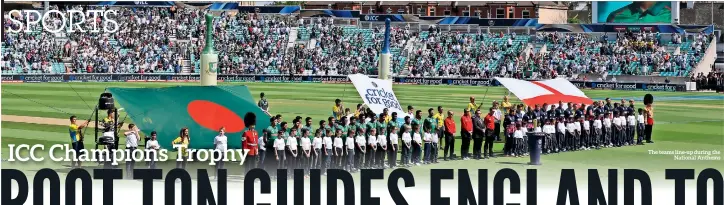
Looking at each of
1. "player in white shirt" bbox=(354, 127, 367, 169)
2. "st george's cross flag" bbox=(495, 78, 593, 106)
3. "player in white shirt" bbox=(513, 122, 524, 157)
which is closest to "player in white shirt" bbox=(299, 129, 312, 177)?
"player in white shirt" bbox=(354, 127, 367, 169)

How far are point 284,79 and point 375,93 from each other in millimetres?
40762

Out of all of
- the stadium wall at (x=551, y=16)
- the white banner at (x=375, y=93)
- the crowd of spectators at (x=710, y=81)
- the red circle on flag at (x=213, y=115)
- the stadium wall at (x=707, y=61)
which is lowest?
the red circle on flag at (x=213, y=115)

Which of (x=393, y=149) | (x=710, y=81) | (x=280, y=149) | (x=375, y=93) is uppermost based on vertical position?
(x=710, y=81)

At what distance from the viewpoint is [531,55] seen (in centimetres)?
6494

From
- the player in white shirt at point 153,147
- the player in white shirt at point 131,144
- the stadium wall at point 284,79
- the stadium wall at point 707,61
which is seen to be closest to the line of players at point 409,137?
the player in white shirt at point 153,147

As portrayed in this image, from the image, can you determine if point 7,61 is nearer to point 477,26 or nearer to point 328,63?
point 328,63

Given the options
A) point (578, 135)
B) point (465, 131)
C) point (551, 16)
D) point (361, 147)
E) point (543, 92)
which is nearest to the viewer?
point (361, 147)

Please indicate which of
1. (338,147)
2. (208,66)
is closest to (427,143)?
(338,147)

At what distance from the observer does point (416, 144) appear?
22.8m

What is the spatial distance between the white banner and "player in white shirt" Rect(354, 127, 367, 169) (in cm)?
215

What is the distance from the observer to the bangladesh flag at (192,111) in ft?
70.9

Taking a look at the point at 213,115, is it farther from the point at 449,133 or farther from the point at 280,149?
the point at 449,133

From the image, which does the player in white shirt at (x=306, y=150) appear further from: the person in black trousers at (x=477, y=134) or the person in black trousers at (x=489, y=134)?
the person in black trousers at (x=489, y=134)

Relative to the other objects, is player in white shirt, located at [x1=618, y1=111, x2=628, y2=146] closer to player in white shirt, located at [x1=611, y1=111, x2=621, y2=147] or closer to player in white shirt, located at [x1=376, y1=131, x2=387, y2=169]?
player in white shirt, located at [x1=611, y1=111, x2=621, y2=147]
